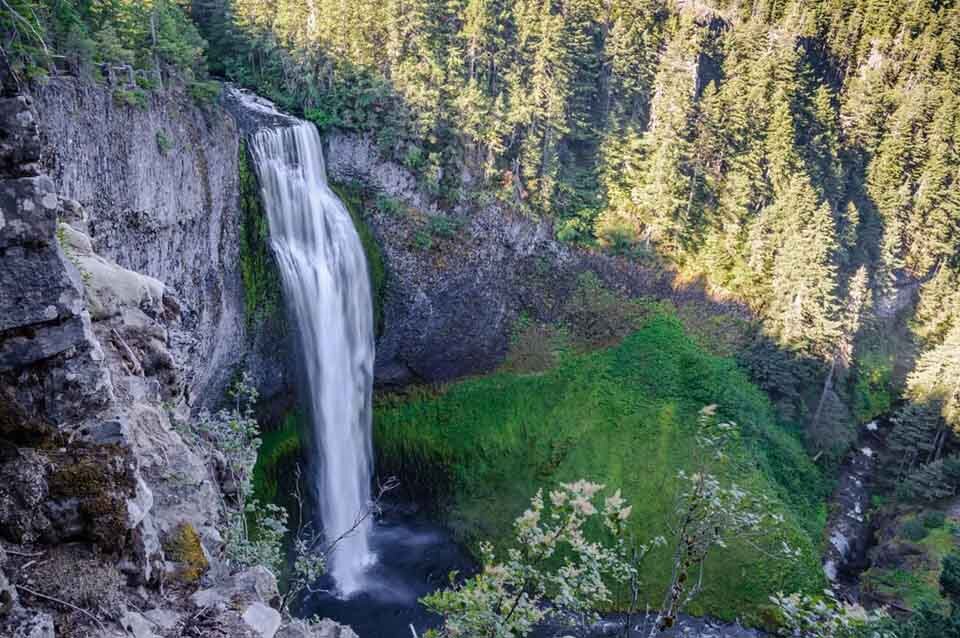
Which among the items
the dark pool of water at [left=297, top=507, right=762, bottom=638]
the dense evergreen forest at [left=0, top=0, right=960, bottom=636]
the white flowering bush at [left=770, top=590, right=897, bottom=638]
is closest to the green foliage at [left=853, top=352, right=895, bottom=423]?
the dense evergreen forest at [left=0, top=0, right=960, bottom=636]

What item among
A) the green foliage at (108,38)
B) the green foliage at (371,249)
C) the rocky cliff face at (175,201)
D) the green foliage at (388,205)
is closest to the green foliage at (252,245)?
the rocky cliff face at (175,201)

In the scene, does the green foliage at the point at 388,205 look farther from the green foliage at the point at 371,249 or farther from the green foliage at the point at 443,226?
the green foliage at the point at 443,226

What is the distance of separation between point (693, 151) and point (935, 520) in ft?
70.9

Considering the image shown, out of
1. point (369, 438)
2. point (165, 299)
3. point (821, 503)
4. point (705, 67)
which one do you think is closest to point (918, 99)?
point (705, 67)

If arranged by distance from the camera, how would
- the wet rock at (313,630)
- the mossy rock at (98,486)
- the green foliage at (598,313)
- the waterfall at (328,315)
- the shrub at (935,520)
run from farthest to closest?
the green foliage at (598,313) < the shrub at (935,520) < the waterfall at (328,315) < the wet rock at (313,630) < the mossy rock at (98,486)

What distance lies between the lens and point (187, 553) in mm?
6316

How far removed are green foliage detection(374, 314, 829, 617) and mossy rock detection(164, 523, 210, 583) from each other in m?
21.2

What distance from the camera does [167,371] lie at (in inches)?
347

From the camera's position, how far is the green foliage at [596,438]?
1087 inches

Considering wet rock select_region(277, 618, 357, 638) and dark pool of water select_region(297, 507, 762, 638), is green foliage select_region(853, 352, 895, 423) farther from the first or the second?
wet rock select_region(277, 618, 357, 638)

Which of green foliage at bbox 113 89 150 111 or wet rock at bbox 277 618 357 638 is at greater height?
green foliage at bbox 113 89 150 111

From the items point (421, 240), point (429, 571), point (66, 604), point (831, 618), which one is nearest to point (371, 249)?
point (421, 240)

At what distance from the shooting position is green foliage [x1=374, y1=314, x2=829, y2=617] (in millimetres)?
27609

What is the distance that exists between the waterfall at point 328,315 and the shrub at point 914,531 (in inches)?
922
